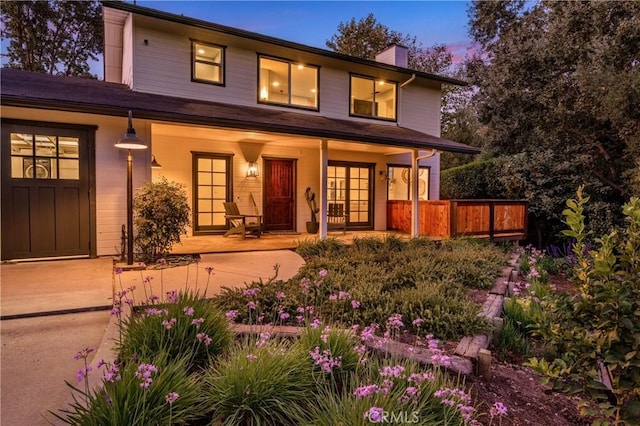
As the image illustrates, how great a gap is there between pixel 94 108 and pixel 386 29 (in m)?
19.5

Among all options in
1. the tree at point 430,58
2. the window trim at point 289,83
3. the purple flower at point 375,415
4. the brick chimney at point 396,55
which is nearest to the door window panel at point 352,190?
the window trim at point 289,83

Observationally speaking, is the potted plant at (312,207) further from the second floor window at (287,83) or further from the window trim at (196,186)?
the second floor window at (287,83)

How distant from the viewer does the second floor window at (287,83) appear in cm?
924

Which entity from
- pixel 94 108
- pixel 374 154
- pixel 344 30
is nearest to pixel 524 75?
pixel 374 154

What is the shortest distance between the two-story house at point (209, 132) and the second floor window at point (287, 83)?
1.3 inches

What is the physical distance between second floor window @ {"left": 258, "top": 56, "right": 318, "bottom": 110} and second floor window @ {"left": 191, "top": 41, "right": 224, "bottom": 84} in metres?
1.00

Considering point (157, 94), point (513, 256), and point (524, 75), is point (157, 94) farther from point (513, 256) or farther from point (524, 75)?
point (524, 75)

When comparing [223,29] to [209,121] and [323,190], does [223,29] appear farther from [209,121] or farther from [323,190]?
[323,190]

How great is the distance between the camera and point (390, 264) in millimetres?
5406

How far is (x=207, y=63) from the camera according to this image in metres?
8.47

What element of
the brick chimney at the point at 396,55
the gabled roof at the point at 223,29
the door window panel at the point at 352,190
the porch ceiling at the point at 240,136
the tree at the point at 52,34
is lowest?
the door window panel at the point at 352,190

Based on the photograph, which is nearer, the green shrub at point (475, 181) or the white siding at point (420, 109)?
the white siding at point (420, 109)

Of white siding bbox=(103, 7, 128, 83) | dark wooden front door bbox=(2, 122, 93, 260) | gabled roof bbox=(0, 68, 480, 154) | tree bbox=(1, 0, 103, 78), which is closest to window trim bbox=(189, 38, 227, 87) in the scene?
gabled roof bbox=(0, 68, 480, 154)

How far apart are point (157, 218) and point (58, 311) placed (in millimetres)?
2527
